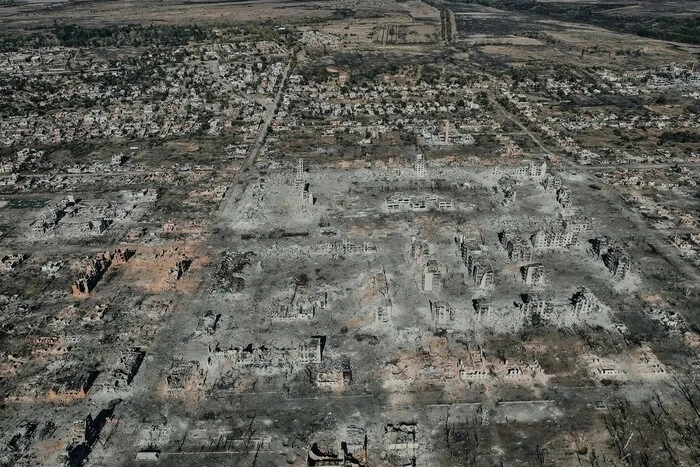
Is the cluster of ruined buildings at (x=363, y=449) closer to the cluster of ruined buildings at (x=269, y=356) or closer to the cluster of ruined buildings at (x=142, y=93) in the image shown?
the cluster of ruined buildings at (x=269, y=356)

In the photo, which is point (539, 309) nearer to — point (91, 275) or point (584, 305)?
point (584, 305)

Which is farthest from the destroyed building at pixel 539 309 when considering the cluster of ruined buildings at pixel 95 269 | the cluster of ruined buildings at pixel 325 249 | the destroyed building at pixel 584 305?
the cluster of ruined buildings at pixel 95 269

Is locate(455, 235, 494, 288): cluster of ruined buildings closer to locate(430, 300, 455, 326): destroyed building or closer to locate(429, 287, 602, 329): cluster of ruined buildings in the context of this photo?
locate(429, 287, 602, 329): cluster of ruined buildings

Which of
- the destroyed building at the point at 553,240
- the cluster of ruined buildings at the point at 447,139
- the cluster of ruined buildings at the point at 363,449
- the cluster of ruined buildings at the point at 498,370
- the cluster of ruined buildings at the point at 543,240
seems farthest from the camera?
the cluster of ruined buildings at the point at 447,139

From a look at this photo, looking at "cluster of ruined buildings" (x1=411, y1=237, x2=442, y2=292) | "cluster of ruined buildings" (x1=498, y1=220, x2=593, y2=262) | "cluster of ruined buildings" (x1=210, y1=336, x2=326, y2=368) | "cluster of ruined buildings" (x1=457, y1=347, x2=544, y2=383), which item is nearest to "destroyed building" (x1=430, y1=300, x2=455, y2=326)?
"cluster of ruined buildings" (x1=411, y1=237, x2=442, y2=292)

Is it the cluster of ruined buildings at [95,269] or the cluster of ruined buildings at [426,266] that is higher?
the cluster of ruined buildings at [426,266]

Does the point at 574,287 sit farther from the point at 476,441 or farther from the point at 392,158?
the point at 392,158

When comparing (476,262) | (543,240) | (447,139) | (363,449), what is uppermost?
(447,139)

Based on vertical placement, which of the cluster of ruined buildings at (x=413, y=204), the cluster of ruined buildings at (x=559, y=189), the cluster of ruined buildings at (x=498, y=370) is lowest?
the cluster of ruined buildings at (x=498, y=370)

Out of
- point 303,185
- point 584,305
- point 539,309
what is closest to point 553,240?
point 584,305

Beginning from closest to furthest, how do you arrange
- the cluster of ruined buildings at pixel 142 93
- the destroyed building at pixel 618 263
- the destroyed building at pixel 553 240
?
the destroyed building at pixel 618 263
the destroyed building at pixel 553 240
the cluster of ruined buildings at pixel 142 93
